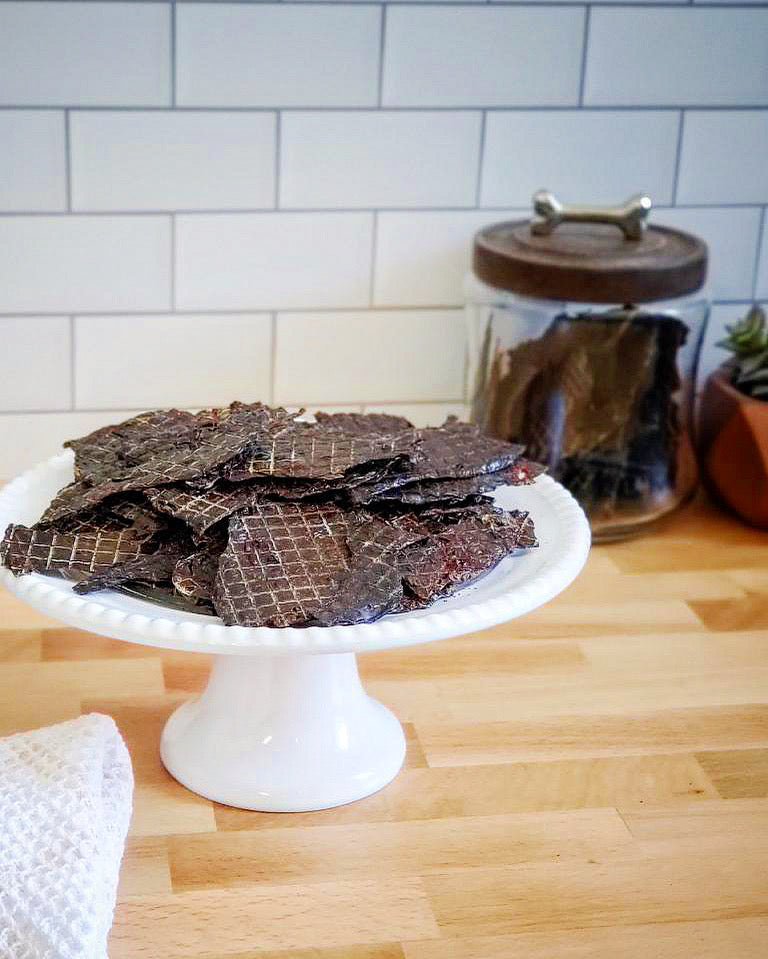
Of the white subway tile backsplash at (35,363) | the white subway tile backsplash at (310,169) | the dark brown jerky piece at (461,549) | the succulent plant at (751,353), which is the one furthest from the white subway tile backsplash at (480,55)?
the dark brown jerky piece at (461,549)

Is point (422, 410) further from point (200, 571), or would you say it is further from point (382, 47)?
point (200, 571)

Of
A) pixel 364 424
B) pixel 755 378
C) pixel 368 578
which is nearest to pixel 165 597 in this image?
pixel 368 578

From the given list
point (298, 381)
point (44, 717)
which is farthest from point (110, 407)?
point (44, 717)

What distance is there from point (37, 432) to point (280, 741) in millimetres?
633

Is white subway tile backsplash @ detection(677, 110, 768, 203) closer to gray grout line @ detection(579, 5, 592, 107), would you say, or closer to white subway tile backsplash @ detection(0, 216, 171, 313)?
gray grout line @ detection(579, 5, 592, 107)

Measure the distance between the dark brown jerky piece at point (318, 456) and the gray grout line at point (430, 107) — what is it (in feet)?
1.87

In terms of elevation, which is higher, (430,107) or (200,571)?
(430,107)

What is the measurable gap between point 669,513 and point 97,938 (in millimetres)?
906

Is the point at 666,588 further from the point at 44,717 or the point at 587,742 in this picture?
the point at 44,717

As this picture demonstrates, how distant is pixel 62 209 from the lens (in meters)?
1.43

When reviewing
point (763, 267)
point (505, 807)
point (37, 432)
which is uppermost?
point (763, 267)

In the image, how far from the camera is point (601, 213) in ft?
4.55

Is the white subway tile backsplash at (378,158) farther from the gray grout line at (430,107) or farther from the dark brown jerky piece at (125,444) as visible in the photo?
the dark brown jerky piece at (125,444)

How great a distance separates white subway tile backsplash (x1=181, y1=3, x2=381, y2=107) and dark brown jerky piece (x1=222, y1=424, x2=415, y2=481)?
0.57 m
